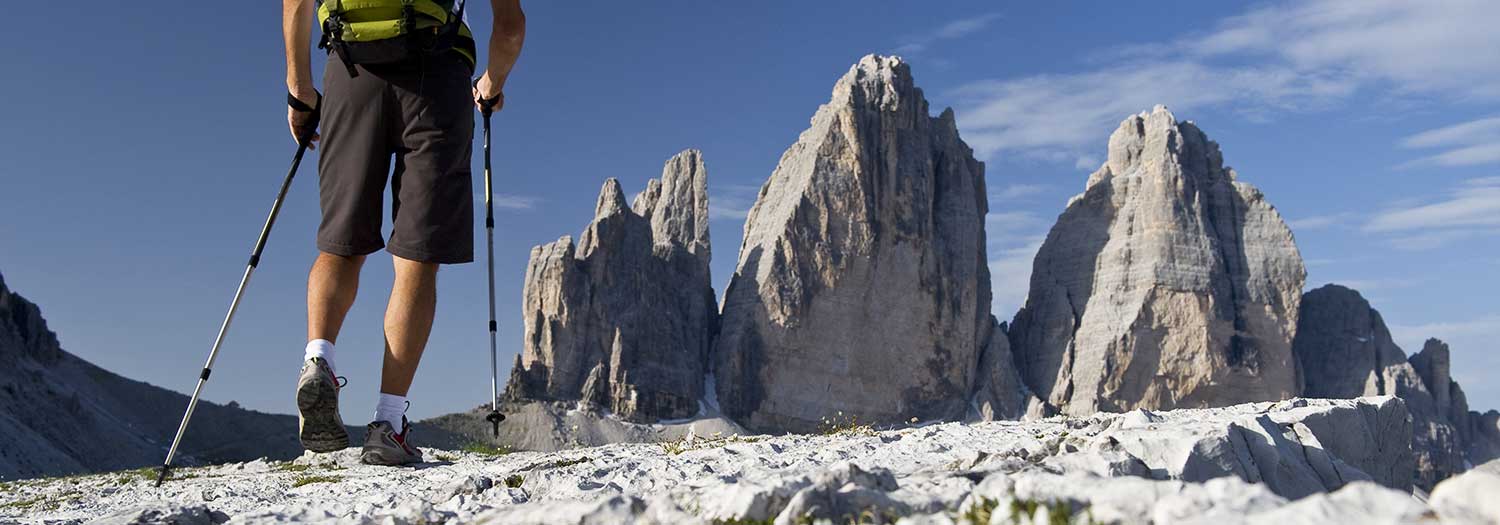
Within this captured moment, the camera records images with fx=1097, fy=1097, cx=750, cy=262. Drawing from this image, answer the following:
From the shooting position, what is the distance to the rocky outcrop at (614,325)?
114 metres

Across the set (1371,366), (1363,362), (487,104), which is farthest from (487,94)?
(1371,366)

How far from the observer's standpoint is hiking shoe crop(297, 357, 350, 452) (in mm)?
6961

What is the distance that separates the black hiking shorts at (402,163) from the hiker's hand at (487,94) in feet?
3.03

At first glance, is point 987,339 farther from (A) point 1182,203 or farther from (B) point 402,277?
(B) point 402,277

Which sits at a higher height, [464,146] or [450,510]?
[464,146]

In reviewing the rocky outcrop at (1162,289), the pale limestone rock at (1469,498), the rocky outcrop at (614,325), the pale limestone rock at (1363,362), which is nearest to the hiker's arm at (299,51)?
the pale limestone rock at (1469,498)

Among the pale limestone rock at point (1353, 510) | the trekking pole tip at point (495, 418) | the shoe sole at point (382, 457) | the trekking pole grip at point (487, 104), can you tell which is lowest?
the pale limestone rock at point (1353, 510)

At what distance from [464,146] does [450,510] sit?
2.98 m

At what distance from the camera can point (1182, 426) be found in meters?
5.88

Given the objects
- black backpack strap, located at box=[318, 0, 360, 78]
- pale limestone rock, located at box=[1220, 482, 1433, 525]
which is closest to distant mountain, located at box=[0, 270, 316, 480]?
black backpack strap, located at box=[318, 0, 360, 78]

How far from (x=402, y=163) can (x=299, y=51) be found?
1.15 meters

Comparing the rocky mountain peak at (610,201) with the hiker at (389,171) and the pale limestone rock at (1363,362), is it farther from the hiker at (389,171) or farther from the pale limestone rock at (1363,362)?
the hiker at (389,171)

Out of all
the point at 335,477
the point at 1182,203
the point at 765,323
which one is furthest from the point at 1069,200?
the point at 335,477

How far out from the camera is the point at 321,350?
7.00m
